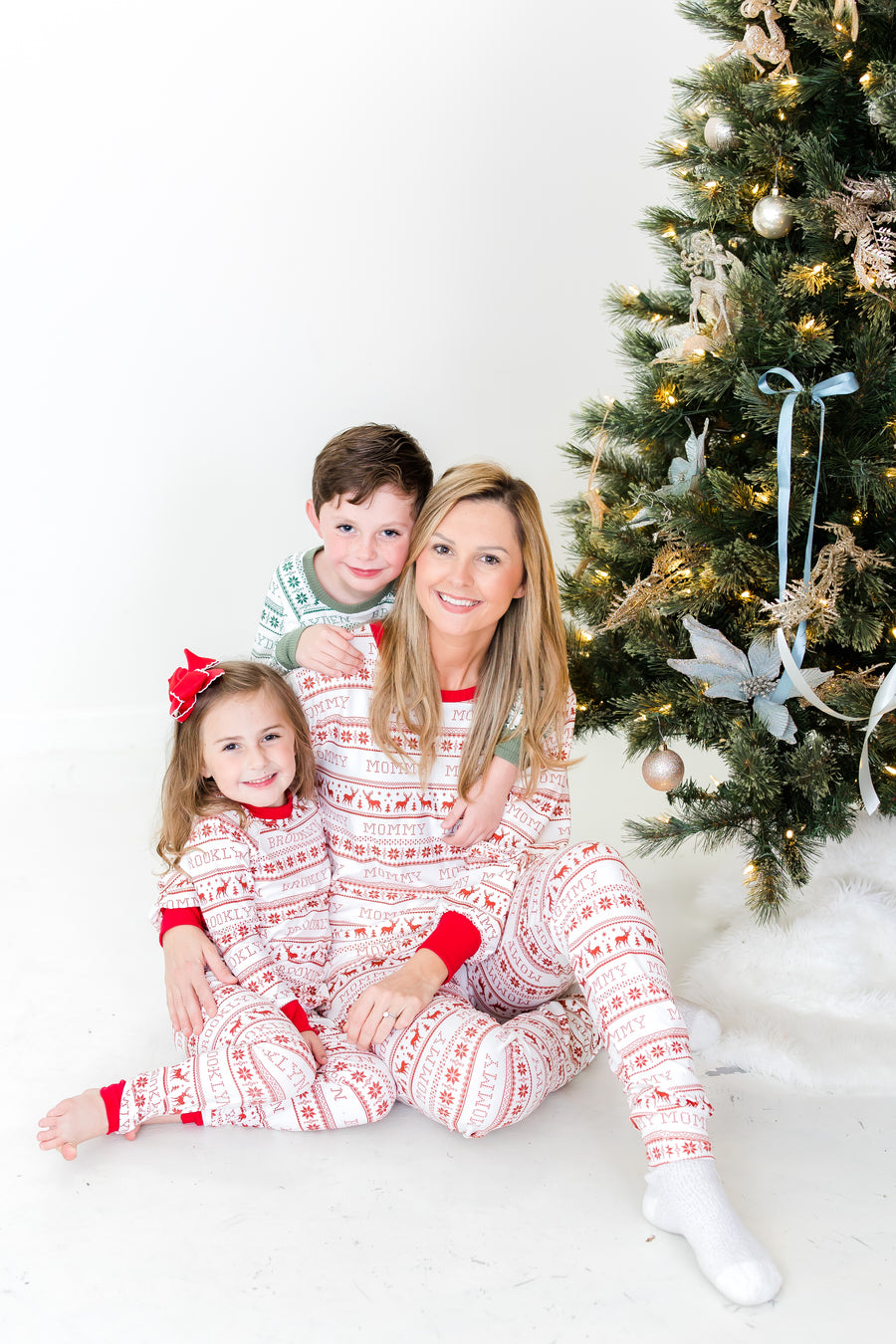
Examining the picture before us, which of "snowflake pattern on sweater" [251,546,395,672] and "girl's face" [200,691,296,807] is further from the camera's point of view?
"snowflake pattern on sweater" [251,546,395,672]

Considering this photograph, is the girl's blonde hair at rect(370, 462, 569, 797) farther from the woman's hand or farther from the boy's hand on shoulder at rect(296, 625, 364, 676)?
the woman's hand

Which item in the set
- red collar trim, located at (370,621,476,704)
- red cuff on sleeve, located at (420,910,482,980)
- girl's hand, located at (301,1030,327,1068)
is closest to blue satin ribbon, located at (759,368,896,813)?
red collar trim, located at (370,621,476,704)

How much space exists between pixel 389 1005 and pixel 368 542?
609 millimetres

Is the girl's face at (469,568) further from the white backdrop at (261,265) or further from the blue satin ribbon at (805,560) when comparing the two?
the white backdrop at (261,265)

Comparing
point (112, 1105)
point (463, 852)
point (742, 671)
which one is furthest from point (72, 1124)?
point (742, 671)

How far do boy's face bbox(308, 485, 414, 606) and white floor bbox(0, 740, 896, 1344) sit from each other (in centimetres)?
69

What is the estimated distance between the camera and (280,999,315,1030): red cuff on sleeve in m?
1.47

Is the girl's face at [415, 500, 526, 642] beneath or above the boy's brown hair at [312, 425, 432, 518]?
beneath

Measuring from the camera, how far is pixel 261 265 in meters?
2.70

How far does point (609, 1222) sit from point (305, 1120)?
A: 0.37m

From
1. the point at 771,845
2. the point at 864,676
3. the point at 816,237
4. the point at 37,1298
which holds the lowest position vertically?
the point at 37,1298

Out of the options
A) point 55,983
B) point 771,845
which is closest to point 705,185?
point 771,845

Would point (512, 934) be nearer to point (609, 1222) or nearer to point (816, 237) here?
point (609, 1222)

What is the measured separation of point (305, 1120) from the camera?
55.8 inches
